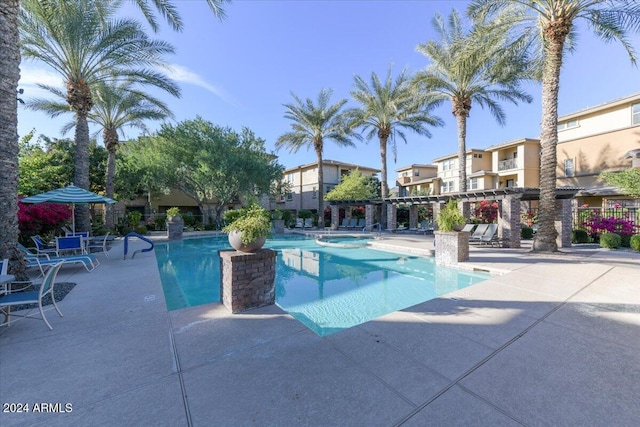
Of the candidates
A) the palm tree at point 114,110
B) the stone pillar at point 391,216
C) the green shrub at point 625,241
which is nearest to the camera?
the green shrub at point 625,241

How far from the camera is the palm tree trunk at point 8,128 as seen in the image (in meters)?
5.34

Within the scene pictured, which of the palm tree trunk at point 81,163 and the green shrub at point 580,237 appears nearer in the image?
the palm tree trunk at point 81,163

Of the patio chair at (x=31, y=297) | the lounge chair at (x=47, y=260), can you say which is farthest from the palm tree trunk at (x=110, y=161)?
the patio chair at (x=31, y=297)

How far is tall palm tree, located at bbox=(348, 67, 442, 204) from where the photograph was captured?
66.1 feet

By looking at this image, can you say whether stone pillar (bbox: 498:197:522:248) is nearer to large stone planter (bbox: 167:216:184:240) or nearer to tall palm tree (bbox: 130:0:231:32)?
tall palm tree (bbox: 130:0:231:32)

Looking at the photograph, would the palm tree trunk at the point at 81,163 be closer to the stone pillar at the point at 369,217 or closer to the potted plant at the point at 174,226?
the potted plant at the point at 174,226

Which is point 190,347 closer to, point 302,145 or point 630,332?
point 630,332

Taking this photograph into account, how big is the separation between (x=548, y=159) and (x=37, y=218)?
1941 centimetres

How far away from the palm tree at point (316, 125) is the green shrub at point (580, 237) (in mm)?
16927

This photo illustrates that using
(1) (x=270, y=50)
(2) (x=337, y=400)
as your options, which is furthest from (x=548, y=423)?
(1) (x=270, y=50)

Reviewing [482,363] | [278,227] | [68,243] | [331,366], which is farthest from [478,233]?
[68,243]

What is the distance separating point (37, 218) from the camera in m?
9.68

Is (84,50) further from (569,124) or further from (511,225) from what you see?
(569,124)

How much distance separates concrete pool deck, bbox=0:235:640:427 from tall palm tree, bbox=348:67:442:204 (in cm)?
1792
